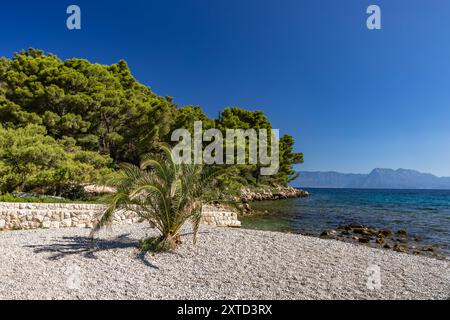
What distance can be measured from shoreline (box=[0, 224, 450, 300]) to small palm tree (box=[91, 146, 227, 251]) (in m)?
0.69

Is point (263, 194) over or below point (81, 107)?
below

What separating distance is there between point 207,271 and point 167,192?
2240 mm

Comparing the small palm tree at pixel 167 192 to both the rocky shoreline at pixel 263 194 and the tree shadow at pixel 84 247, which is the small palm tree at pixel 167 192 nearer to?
the tree shadow at pixel 84 247

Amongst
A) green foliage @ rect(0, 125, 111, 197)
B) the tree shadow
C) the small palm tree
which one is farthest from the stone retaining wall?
the small palm tree

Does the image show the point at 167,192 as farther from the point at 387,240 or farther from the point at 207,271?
the point at 387,240

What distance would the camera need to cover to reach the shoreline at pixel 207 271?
15.8 ft

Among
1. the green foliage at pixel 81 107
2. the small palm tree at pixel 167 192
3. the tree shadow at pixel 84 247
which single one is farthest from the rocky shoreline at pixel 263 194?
the small palm tree at pixel 167 192

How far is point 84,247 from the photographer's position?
7336 millimetres

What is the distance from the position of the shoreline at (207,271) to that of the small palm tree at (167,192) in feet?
2.28

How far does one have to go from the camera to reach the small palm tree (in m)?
Result: 7.05

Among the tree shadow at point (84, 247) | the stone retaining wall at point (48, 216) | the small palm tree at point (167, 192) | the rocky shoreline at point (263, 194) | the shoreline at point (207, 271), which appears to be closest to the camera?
the shoreline at point (207, 271)

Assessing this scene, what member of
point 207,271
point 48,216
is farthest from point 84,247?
point 48,216
